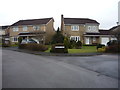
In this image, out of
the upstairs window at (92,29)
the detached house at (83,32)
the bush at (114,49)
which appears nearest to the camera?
the bush at (114,49)

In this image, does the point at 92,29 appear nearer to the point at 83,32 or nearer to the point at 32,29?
the point at 83,32

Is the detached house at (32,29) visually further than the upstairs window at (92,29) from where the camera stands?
No

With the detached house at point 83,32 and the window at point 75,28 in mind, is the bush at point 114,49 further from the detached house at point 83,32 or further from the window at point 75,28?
the window at point 75,28

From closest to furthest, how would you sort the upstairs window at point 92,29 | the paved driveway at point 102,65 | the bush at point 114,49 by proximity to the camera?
the paved driveway at point 102,65
the bush at point 114,49
the upstairs window at point 92,29

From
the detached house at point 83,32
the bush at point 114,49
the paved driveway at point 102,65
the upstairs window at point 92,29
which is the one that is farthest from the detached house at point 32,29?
the paved driveway at point 102,65

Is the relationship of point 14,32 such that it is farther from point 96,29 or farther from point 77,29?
point 96,29

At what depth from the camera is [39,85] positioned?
5469 mm

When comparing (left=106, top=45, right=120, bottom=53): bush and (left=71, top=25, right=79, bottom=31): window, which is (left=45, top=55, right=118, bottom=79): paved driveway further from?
(left=71, top=25, right=79, bottom=31): window

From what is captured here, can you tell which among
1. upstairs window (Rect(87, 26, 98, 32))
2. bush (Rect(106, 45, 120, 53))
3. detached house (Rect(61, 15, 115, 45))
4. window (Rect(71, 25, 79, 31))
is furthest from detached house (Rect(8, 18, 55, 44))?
bush (Rect(106, 45, 120, 53))

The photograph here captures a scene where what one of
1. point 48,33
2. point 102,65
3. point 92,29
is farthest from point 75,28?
point 102,65

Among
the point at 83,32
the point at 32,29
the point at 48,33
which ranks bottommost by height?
the point at 48,33

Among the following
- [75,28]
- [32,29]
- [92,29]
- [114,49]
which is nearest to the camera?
[114,49]

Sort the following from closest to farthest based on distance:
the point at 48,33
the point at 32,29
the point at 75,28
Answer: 1. the point at 75,28
2. the point at 48,33
3. the point at 32,29

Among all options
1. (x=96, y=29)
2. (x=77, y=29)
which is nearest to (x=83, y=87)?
(x=77, y=29)
